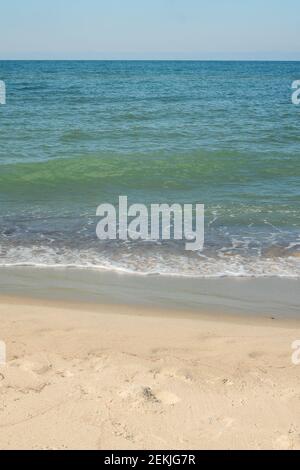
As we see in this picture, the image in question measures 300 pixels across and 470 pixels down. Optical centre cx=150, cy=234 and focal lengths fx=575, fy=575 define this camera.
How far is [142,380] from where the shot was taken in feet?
13.5

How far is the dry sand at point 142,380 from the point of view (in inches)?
135

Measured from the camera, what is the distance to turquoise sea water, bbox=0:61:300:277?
7.30m

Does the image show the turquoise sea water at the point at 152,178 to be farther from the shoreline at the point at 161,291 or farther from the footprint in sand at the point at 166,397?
the footprint in sand at the point at 166,397

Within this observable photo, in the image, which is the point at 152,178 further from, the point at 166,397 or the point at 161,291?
the point at 166,397

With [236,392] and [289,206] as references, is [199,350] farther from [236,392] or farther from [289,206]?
[289,206]

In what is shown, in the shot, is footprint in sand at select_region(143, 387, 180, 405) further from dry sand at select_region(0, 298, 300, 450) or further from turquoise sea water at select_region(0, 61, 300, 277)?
turquoise sea water at select_region(0, 61, 300, 277)

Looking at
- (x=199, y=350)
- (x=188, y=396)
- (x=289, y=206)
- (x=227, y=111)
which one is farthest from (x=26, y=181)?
(x=227, y=111)

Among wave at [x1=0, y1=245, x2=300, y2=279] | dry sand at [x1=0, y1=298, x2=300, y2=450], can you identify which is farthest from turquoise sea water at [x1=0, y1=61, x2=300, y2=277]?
dry sand at [x1=0, y1=298, x2=300, y2=450]

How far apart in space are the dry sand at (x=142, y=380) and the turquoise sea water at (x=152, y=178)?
5.34 ft

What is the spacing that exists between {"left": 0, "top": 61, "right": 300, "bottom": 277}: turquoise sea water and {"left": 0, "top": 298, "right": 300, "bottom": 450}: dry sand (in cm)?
163

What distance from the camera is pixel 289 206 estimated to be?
967 centimetres

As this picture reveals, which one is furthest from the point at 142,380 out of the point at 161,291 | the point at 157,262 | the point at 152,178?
the point at 152,178

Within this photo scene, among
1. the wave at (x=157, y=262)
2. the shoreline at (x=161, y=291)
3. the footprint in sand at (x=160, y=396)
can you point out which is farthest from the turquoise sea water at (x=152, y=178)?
the footprint in sand at (x=160, y=396)

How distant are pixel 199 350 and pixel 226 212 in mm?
4903
